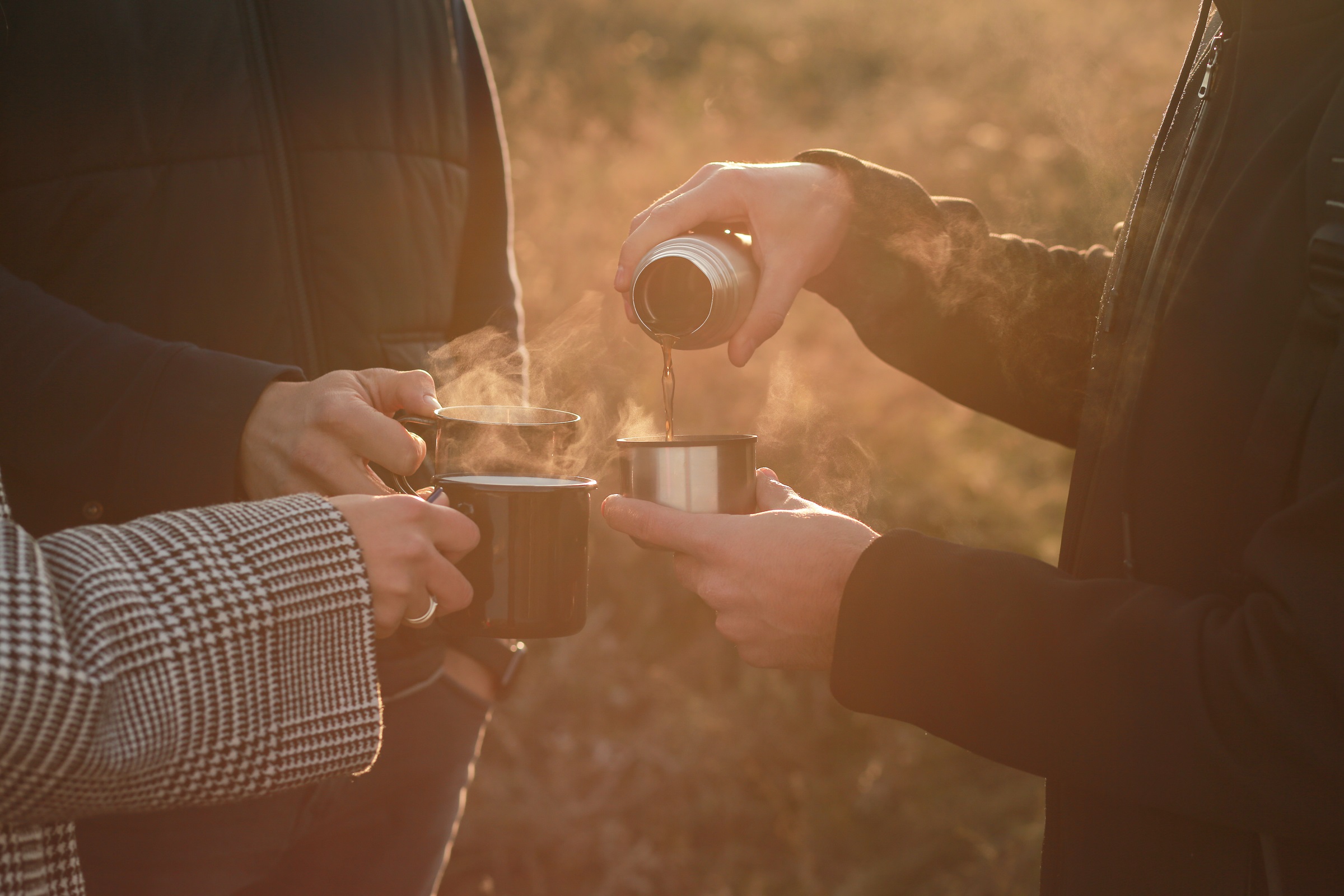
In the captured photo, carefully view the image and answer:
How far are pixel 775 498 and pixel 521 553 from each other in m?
0.46

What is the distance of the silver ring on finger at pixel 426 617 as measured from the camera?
138 cm

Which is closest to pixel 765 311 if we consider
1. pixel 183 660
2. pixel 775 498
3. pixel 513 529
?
pixel 775 498

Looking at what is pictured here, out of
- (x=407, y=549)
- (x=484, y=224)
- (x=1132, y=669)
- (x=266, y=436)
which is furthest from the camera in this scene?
(x=484, y=224)

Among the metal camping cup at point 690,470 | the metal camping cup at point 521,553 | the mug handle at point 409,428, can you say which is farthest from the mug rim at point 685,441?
the mug handle at point 409,428

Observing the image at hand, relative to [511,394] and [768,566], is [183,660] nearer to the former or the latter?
[768,566]

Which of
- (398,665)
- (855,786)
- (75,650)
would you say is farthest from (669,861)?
(75,650)

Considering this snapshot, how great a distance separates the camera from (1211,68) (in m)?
1.43

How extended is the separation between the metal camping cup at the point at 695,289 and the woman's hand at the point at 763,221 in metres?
0.03

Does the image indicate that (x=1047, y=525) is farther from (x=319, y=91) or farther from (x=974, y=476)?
(x=319, y=91)

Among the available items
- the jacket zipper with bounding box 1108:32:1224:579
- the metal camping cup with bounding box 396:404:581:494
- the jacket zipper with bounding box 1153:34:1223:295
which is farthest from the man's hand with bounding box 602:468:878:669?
the jacket zipper with bounding box 1153:34:1223:295

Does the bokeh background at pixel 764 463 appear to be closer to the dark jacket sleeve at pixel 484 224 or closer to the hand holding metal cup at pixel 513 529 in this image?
the dark jacket sleeve at pixel 484 224

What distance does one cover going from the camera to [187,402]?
4.89 feet

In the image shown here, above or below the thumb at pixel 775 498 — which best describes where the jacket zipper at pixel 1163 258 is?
above

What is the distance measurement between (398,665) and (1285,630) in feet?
5.14
